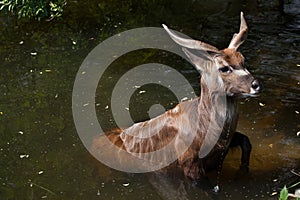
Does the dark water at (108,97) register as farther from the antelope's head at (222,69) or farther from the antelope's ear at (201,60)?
the antelope's ear at (201,60)

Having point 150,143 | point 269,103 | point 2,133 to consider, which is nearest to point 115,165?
point 150,143

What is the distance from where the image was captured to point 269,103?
26.2ft

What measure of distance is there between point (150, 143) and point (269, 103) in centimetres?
200

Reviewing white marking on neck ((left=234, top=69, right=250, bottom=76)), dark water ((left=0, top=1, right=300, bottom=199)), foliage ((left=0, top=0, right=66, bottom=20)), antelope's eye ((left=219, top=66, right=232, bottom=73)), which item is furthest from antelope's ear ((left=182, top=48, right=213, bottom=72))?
foliage ((left=0, top=0, right=66, bottom=20))

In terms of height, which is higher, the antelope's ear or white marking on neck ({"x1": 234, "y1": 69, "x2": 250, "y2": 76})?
the antelope's ear

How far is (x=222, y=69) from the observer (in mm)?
6113

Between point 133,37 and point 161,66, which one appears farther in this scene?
point 133,37

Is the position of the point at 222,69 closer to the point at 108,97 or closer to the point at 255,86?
the point at 255,86

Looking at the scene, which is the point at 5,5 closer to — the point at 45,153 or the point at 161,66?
the point at 161,66

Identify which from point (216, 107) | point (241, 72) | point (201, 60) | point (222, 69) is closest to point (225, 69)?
point (222, 69)

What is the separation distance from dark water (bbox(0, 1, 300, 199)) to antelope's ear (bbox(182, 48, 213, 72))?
1.26 m

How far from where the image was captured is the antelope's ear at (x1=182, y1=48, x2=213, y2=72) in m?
6.16

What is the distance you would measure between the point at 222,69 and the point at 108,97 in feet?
8.99

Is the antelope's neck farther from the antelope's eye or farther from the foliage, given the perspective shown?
the foliage
